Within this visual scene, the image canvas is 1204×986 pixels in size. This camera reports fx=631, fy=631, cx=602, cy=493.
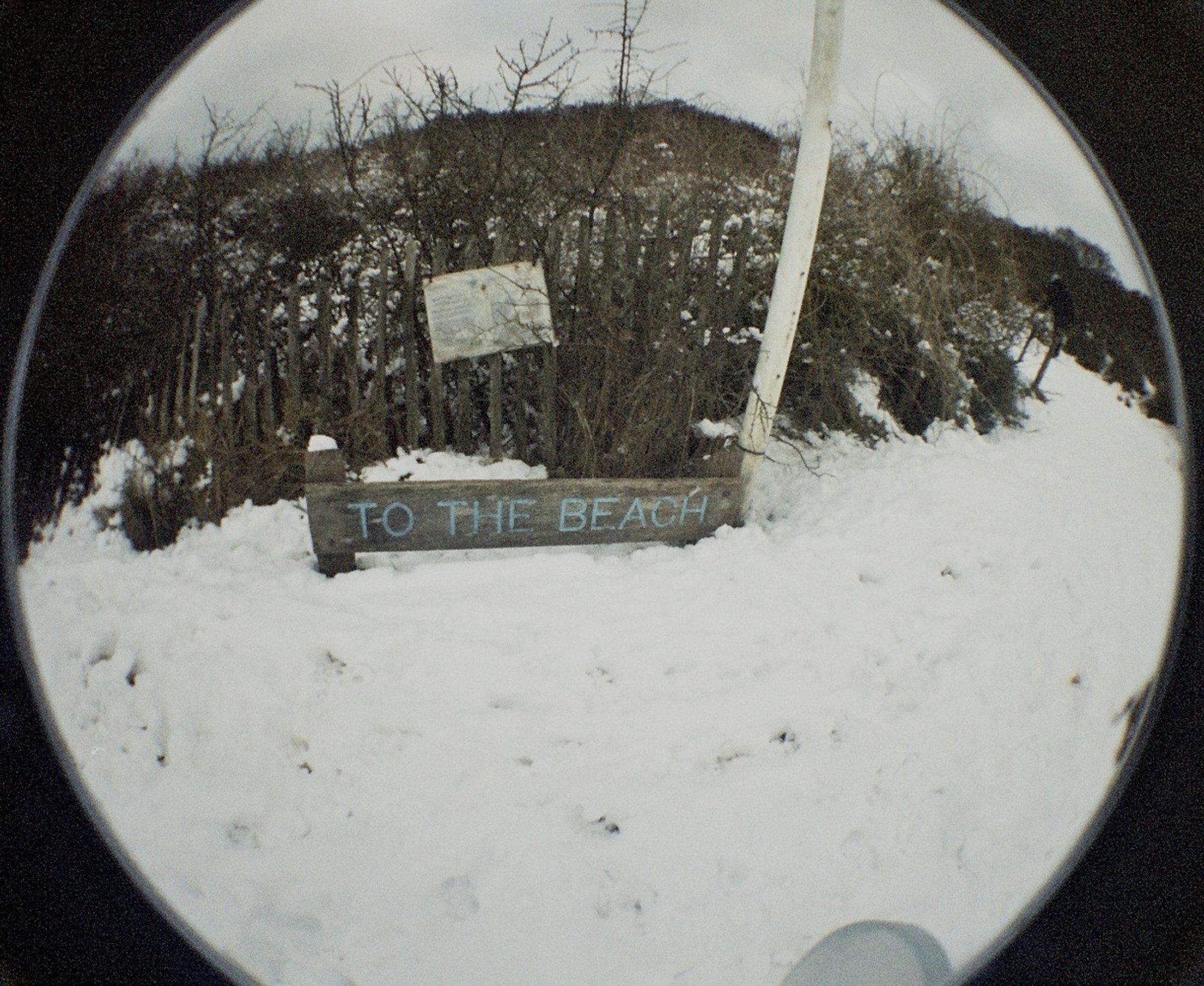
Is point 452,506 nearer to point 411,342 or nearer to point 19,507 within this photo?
point 411,342

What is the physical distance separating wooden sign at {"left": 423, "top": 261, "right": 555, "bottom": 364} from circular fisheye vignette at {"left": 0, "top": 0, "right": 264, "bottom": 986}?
269 centimetres

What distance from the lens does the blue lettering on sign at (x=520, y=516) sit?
277cm

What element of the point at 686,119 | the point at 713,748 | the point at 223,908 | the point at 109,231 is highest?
the point at 686,119

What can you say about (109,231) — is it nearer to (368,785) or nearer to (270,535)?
(270,535)

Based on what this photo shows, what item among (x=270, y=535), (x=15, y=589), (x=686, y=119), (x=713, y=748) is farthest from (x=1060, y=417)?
(x=15, y=589)

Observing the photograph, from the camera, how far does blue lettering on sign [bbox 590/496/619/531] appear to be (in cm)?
287

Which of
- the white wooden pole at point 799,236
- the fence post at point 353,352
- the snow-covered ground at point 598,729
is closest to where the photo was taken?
the snow-covered ground at point 598,729

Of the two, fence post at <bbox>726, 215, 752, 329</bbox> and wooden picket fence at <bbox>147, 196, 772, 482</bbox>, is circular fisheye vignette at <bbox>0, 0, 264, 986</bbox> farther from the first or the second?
fence post at <bbox>726, 215, 752, 329</bbox>

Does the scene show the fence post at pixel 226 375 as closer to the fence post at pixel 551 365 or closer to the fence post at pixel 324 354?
the fence post at pixel 324 354

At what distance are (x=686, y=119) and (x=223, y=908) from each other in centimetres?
482

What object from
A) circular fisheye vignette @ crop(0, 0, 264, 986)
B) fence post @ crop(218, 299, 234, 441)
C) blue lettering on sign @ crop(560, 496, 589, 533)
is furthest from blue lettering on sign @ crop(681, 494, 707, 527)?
circular fisheye vignette @ crop(0, 0, 264, 986)

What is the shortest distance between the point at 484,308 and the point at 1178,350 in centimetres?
297

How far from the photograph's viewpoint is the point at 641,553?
3018mm

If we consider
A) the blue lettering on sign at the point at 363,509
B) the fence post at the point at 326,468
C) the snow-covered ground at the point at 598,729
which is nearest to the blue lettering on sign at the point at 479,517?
the snow-covered ground at the point at 598,729
